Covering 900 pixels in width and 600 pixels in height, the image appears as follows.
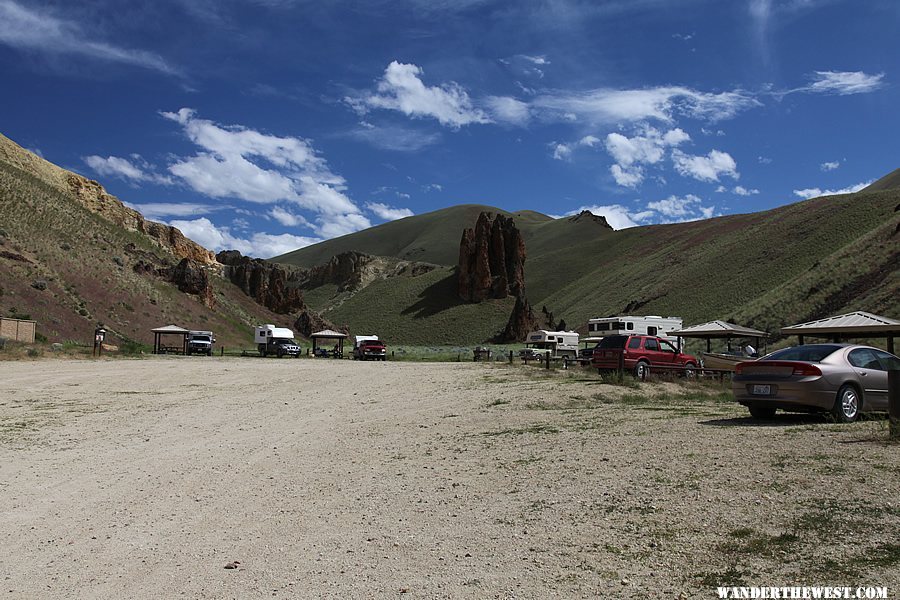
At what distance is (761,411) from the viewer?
1098 centimetres

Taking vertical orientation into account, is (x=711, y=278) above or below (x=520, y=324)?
above

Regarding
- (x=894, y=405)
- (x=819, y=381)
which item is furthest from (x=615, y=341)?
(x=894, y=405)

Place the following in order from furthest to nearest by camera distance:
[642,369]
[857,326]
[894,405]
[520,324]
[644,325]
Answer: [520,324] < [644,325] < [857,326] < [642,369] < [894,405]

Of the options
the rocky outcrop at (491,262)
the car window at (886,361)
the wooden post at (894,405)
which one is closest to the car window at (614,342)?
the car window at (886,361)

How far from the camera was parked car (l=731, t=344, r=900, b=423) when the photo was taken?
33.2 ft

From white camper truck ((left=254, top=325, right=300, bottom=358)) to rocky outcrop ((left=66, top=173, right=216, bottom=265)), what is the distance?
26801 mm

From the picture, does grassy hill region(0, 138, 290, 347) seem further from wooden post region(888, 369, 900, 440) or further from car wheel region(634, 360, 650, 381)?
wooden post region(888, 369, 900, 440)

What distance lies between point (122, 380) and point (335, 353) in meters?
32.6

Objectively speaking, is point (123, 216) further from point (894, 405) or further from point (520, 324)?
point (894, 405)

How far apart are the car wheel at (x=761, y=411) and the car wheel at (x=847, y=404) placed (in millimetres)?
912

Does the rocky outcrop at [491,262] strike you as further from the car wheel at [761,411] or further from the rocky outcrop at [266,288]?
the car wheel at [761,411]

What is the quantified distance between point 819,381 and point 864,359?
1294 millimetres

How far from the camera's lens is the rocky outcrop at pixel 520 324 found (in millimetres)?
88250

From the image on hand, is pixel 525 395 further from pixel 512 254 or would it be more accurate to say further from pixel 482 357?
pixel 512 254
